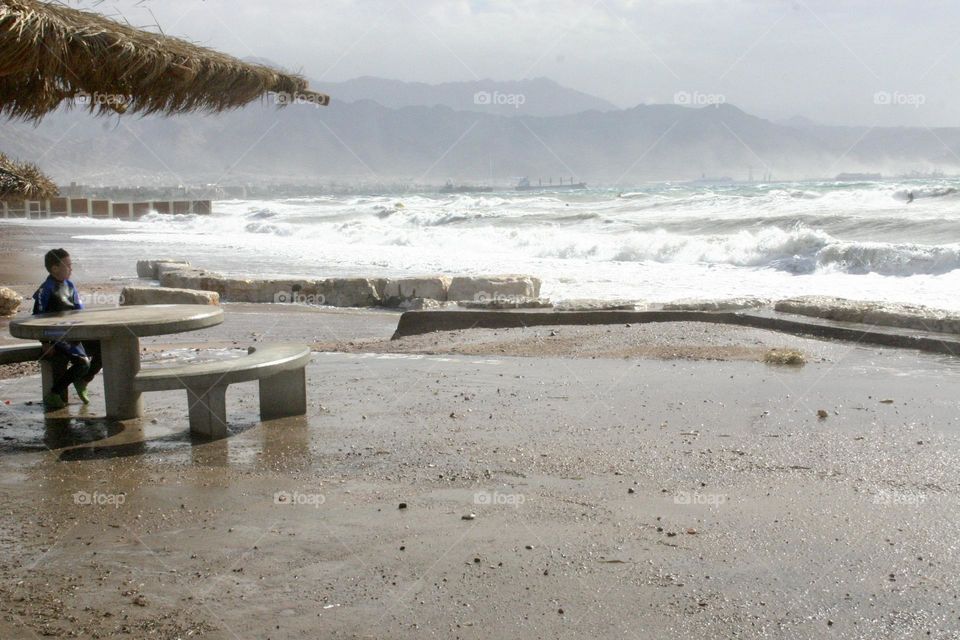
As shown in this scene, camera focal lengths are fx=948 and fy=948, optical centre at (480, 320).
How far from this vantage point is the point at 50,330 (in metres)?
5.46

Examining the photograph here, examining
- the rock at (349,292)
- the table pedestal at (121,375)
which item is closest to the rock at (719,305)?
the rock at (349,292)

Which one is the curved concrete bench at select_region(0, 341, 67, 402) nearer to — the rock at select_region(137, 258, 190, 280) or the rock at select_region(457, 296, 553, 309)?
the rock at select_region(457, 296, 553, 309)

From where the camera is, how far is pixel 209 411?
5574mm

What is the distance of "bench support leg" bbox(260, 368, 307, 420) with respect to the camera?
6.05 m

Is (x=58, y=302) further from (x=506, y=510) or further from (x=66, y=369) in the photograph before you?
(x=506, y=510)

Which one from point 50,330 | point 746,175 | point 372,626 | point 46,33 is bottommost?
point 372,626

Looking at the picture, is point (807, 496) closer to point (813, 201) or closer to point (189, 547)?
point (189, 547)

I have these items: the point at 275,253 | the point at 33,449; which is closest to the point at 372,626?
the point at 33,449

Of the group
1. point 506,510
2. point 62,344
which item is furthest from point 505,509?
point 62,344

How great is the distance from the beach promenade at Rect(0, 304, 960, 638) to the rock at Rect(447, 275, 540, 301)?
5.51 metres

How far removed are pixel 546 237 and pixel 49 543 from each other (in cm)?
2361

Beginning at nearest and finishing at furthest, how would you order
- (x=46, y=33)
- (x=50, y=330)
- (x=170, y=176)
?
(x=46, y=33) < (x=50, y=330) < (x=170, y=176)

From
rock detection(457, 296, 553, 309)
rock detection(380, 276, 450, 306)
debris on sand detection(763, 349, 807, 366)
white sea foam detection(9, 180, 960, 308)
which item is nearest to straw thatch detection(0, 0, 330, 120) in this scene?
debris on sand detection(763, 349, 807, 366)

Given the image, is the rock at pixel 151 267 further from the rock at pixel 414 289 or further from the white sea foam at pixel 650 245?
the rock at pixel 414 289
